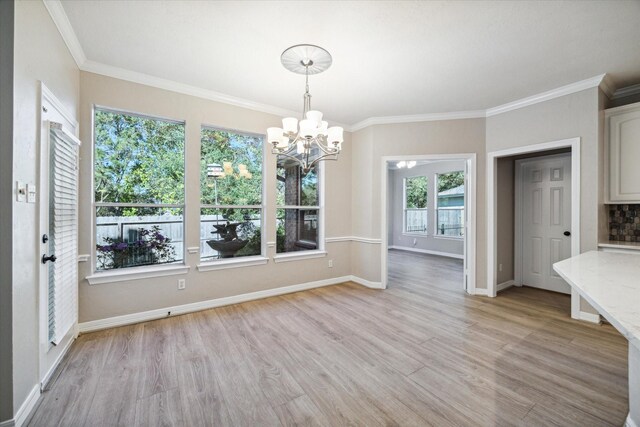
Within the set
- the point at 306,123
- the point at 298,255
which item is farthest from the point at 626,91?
the point at 298,255

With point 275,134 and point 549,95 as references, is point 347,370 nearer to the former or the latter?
point 275,134

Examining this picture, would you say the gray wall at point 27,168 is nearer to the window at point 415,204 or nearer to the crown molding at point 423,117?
the crown molding at point 423,117

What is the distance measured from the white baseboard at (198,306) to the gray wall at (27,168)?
1.09 metres

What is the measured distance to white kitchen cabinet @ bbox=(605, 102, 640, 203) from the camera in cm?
294

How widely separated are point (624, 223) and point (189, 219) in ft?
17.2

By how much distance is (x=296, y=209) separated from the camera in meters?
4.31

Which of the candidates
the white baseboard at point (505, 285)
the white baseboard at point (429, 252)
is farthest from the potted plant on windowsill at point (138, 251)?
the white baseboard at point (429, 252)

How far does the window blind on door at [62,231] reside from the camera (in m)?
2.10

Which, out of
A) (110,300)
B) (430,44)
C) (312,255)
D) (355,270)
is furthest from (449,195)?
(110,300)

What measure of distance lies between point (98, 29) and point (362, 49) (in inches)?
88.9

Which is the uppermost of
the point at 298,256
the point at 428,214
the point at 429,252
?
the point at 428,214

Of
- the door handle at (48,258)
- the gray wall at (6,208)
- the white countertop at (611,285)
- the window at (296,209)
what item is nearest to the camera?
the white countertop at (611,285)

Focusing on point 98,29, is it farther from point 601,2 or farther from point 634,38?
point 634,38

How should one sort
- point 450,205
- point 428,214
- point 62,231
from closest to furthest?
point 62,231 < point 450,205 < point 428,214
